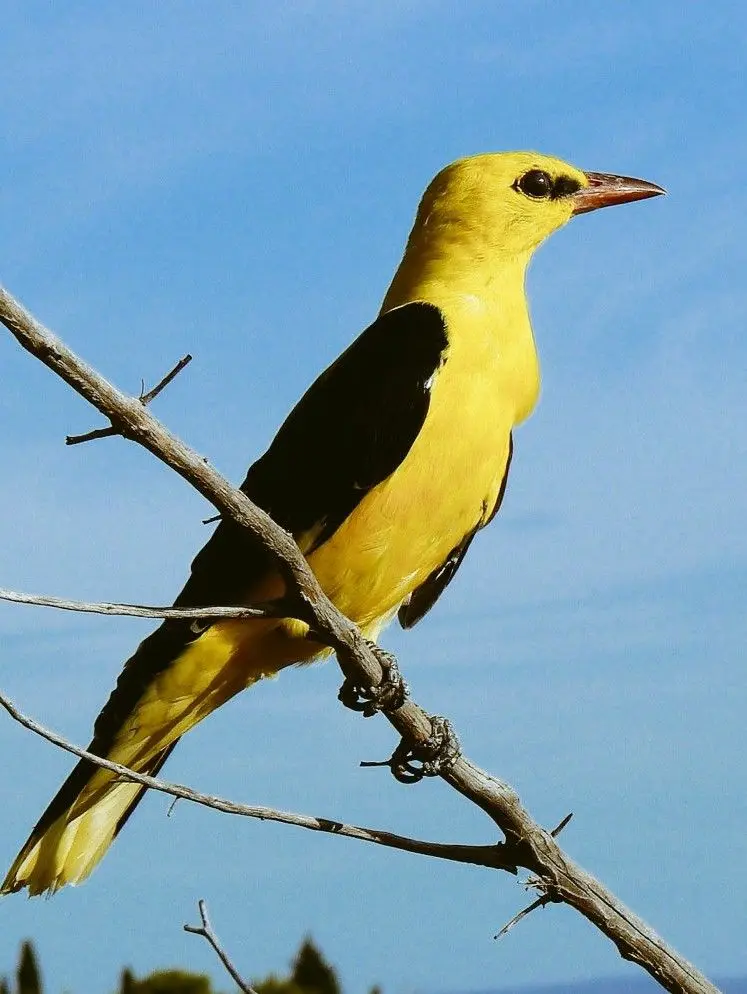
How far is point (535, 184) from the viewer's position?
566 centimetres

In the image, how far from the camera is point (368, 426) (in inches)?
184

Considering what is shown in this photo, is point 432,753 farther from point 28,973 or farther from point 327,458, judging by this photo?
point 28,973

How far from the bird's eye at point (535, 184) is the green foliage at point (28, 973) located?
461 cm

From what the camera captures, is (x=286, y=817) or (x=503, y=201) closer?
(x=286, y=817)

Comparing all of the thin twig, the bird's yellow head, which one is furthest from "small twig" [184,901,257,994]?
the bird's yellow head

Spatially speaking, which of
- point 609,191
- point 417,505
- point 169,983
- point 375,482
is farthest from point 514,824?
point 609,191

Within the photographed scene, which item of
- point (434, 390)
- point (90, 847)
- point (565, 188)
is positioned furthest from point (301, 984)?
point (565, 188)

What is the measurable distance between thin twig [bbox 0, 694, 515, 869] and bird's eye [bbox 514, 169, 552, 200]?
2763 millimetres

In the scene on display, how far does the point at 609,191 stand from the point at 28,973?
4.90m

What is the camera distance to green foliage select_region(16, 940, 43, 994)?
6609mm

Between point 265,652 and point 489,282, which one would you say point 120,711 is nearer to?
point 265,652

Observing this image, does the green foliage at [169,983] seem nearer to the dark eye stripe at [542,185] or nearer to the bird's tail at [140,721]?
the bird's tail at [140,721]

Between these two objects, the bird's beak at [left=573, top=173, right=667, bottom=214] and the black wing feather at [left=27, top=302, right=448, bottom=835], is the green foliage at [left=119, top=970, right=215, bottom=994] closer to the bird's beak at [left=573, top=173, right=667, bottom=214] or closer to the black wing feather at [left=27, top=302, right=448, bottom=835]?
the black wing feather at [left=27, top=302, right=448, bottom=835]

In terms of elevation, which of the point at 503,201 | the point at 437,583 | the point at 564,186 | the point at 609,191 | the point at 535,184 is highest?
the point at 609,191
